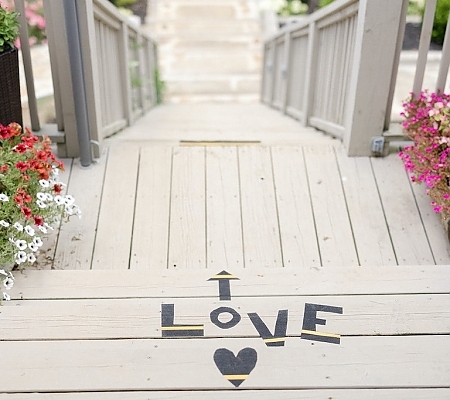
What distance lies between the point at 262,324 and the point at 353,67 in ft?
4.78

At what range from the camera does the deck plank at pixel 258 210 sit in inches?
89.2

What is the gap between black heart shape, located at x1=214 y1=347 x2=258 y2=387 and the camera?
158 centimetres

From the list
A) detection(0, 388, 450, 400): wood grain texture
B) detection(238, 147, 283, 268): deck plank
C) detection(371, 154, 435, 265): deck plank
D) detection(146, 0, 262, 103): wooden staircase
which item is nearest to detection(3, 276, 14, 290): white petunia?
detection(0, 388, 450, 400): wood grain texture

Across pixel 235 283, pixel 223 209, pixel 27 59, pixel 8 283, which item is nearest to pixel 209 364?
pixel 235 283

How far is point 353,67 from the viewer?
8.86ft

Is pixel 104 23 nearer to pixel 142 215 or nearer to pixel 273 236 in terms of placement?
pixel 142 215

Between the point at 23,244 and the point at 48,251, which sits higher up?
the point at 23,244

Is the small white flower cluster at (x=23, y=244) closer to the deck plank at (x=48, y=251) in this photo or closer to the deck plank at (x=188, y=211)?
the deck plank at (x=48, y=251)

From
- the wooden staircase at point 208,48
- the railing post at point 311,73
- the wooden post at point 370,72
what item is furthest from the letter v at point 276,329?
the wooden staircase at point 208,48

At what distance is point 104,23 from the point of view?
305cm

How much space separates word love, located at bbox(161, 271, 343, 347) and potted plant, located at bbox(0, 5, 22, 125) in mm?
1147

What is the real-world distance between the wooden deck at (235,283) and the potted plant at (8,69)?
1.32 ft

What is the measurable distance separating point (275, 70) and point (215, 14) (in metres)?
3.52

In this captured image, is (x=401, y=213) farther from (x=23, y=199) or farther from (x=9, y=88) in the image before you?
(x=9, y=88)
